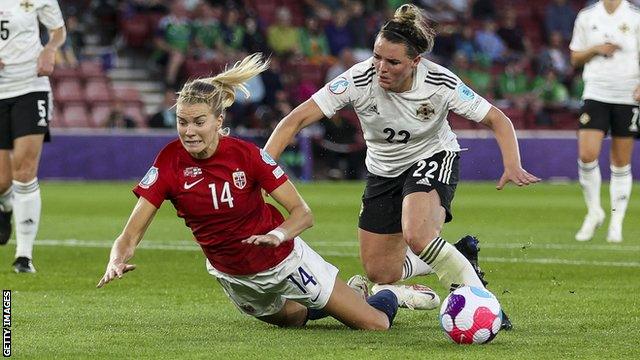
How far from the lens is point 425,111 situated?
8.24 m

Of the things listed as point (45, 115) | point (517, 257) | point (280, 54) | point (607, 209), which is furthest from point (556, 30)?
point (45, 115)

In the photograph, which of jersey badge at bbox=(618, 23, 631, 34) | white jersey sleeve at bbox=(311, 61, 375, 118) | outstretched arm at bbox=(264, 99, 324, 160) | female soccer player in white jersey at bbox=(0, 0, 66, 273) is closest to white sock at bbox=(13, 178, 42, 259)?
female soccer player in white jersey at bbox=(0, 0, 66, 273)

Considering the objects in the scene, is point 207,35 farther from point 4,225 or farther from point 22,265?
point 22,265

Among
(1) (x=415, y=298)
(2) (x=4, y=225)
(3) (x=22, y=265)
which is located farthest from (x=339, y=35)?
(1) (x=415, y=298)

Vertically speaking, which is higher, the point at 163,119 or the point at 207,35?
the point at 207,35

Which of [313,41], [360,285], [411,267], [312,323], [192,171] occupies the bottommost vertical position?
[313,41]

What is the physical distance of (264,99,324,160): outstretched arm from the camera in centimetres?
791

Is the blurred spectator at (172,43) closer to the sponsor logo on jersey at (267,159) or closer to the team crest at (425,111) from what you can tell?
the team crest at (425,111)

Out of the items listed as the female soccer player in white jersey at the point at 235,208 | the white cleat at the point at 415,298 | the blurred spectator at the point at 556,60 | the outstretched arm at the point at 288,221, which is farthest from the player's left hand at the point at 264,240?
the blurred spectator at the point at 556,60

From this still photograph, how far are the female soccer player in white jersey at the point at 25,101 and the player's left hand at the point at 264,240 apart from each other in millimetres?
4401

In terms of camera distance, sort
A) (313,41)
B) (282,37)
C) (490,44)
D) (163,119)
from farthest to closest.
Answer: (490,44)
(313,41)
(282,37)
(163,119)

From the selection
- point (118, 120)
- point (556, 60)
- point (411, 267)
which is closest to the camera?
point (411, 267)

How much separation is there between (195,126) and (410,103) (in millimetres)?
1577

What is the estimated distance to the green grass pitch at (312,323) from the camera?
686 centimetres
